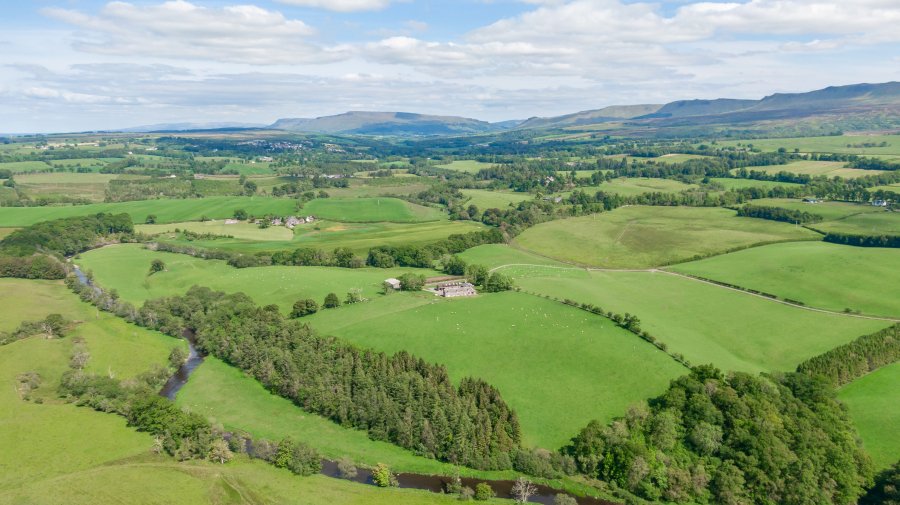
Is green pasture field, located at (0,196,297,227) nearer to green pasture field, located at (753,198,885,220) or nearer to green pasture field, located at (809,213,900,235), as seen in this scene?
green pasture field, located at (753,198,885,220)

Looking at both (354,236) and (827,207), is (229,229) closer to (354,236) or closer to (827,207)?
(354,236)

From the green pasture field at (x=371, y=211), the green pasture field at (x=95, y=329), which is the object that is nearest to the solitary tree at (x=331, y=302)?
the green pasture field at (x=95, y=329)

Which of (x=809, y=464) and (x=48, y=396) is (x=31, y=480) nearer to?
(x=48, y=396)

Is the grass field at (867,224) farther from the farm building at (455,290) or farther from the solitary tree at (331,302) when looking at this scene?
the solitary tree at (331,302)

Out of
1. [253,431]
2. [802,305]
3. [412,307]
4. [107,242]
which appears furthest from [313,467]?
[107,242]

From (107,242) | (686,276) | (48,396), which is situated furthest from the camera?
(107,242)

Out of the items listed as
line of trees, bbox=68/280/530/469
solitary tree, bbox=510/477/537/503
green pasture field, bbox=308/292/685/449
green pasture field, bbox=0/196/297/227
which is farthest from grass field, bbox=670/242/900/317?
green pasture field, bbox=0/196/297/227

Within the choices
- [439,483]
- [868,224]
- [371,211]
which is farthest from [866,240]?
[371,211]
